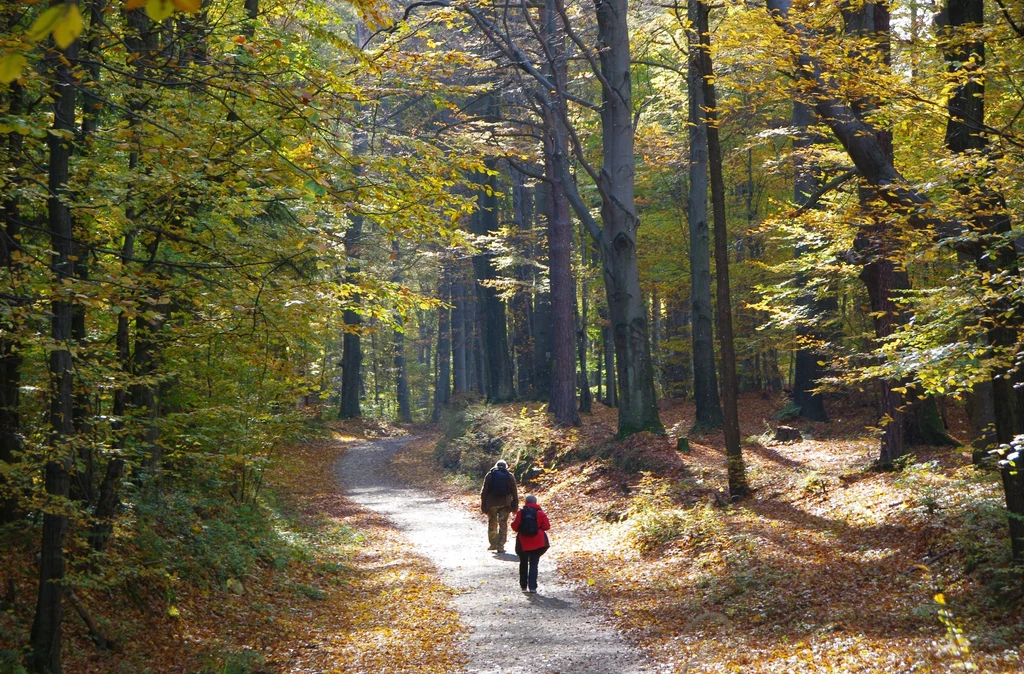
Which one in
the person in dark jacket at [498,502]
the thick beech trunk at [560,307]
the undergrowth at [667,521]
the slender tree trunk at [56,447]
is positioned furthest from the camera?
the thick beech trunk at [560,307]

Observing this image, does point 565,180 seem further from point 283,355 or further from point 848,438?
point 283,355

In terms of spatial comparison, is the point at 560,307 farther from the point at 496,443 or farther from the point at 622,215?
the point at 622,215

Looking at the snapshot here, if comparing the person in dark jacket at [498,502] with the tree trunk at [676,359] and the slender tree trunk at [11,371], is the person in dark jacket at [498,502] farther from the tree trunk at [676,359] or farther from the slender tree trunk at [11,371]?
the tree trunk at [676,359]

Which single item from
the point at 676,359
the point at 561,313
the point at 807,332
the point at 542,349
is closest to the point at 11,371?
the point at 807,332

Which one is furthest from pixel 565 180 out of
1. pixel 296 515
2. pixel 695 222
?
pixel 296 515

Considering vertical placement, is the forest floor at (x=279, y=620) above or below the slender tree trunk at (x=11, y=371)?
below

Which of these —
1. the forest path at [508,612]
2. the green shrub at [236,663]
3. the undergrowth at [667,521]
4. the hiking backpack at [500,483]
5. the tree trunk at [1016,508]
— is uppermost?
the tree trunk at [1016,508]

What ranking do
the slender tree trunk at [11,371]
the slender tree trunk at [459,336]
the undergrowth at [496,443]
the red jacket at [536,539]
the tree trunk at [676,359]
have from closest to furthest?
the slender tree trunk at [11,371]
the red jacket at [536,539]
the undergrowth at [496,443]
the tree trunk at [676,359]
the slender tree trunk at [459,336]

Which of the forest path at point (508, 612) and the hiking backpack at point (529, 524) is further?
the hiking backpack at point (529, 524)

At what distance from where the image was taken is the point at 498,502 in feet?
47.6

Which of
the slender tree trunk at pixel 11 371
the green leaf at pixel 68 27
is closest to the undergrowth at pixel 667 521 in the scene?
the slender tree trunk at pixel 11 371

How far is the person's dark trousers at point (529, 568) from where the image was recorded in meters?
11.5

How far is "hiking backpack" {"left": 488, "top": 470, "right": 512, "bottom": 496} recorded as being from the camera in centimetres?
A: 1454

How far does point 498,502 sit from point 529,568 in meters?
2.99
